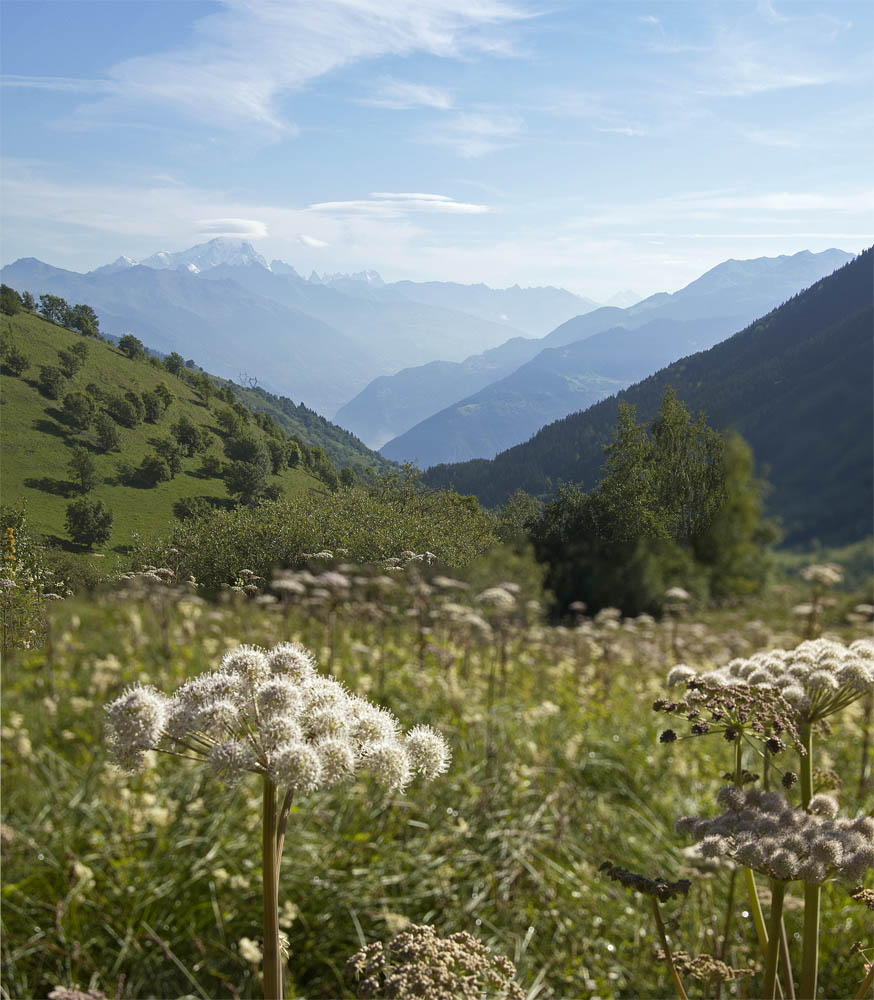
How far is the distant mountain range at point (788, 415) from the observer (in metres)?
1.92

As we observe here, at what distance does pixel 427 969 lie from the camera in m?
1.37

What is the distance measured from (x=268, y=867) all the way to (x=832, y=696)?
4.43ft

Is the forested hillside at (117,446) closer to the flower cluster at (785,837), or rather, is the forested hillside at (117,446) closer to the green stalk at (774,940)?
the flower cluster at (785,837)

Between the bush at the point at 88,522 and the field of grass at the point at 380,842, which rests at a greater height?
the bush at the point at 88,522

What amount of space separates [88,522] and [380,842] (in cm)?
330

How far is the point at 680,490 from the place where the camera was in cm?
213

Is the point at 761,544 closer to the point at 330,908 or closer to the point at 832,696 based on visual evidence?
the point at 832,696

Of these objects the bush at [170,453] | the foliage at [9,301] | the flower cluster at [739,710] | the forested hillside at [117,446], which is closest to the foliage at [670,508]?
the flower cluster at [739,710]

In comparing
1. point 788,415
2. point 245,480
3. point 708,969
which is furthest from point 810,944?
point 245,480

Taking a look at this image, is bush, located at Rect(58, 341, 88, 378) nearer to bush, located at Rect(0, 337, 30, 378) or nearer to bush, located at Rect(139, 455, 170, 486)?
bush, located at Rect(0, 337, 30, 378)

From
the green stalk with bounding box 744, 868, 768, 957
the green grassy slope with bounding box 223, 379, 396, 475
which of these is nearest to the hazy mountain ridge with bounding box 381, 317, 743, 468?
the green grassy slope with bounding box 223, 379, 396, 475

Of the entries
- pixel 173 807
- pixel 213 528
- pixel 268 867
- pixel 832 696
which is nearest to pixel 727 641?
pixel 173 807

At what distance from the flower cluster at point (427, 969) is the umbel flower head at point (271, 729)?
39 cm

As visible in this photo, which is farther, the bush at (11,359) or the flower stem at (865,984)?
the bush at (11,359)
